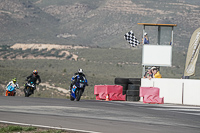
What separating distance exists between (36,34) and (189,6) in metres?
61.1

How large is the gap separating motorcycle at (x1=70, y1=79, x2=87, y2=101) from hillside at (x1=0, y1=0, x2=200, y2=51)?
10702 centimetres

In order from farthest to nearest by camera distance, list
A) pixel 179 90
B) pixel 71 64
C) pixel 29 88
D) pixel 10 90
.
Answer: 1. pixel 71 64
2. pixel 10 90
3. pixel 29 88
4. pixel 179 90

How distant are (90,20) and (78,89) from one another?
14531 cm

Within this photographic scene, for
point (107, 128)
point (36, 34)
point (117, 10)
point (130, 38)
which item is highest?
point (117, 10)

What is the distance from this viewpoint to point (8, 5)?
174 meters

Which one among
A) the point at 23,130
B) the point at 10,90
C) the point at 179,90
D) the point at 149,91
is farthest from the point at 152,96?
the point at 23,130

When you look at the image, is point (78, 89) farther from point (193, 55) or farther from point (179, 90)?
point (193, 55)

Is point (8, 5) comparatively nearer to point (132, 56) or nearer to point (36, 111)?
point (132, 56)

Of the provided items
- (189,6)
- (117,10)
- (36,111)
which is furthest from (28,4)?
(36,111)

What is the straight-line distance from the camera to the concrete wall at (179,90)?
22.0 metres

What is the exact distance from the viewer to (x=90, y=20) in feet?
544

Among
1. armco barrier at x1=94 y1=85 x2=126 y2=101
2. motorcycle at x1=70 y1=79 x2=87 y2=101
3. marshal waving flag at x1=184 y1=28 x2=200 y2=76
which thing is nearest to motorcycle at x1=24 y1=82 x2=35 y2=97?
armco barrier at x1=94 y1=85 x2=126 y2=101

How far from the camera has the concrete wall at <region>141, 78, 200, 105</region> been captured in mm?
21969

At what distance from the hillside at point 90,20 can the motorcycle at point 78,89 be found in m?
107
